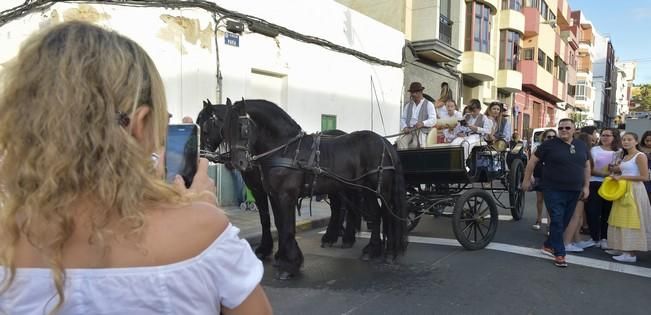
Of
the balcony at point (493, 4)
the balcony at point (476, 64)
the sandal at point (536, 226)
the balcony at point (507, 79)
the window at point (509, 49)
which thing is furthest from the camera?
the window at point (509, 49)

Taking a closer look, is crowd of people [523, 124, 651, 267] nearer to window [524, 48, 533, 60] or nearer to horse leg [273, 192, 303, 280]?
horse leg [273, 192, 303, 280]

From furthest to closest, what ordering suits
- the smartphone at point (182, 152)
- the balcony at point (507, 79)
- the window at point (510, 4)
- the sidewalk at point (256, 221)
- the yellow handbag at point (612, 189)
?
the window at point (510, 4) < the balcony at point (507, 79) < the sidewalk at point (256, 221) < the yellow handbag at point (612, 189) < the smartphone at point (182, 152)

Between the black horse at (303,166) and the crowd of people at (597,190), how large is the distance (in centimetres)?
182

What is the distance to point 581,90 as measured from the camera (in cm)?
5241

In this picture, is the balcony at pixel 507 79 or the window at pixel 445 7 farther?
the balcony at pixel 507 79

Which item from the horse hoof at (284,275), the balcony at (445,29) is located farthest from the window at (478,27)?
the horse hoof at (284,275)

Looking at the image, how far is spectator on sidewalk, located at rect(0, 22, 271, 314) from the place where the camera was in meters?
0.97

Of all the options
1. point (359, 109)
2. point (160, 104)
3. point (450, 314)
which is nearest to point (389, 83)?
point (359, 109)

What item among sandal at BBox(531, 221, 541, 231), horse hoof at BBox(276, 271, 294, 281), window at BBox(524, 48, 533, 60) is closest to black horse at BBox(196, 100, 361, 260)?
horse hoof at BBox(276, 271, 294, 281)

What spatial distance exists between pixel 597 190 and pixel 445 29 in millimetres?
12088

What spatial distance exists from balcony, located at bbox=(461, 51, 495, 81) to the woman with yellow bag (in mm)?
14045

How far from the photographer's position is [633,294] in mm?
4598

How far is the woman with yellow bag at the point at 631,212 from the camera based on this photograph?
5766mm

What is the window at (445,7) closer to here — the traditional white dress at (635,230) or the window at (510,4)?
the window at (510,4)
